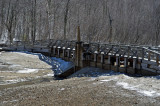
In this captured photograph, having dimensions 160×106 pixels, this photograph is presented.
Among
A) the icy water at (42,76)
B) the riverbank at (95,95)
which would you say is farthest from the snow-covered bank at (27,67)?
the riverbank at (95,95)

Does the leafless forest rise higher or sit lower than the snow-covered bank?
higher

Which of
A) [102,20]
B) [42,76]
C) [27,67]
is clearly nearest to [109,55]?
[42,76]

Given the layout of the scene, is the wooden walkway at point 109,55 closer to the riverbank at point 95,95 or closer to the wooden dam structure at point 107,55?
the wooden dam structure at point 107,55

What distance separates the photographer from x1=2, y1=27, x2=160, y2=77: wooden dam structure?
18.7m

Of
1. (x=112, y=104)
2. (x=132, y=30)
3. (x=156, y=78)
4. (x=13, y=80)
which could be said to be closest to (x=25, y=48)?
(x=13, y=80)

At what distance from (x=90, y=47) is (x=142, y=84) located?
11.0m

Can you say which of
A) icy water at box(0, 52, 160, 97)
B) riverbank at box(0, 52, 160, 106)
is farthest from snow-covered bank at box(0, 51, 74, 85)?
riverbank at box(0, 52, 160, 106)

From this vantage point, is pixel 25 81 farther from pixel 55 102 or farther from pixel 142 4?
pixel 142 4

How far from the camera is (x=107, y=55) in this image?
22875mm

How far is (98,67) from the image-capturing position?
23594mm

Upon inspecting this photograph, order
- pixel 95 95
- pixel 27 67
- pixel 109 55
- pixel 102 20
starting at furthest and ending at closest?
pixel 102 20, pixel 27 67, pixel 109 55, pixel 95 95

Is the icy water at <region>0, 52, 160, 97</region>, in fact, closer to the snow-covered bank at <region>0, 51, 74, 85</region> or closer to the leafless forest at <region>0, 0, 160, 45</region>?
the snow-covered bank at <region>0, 51, 74, 85</region>

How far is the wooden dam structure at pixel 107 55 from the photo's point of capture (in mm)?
18705

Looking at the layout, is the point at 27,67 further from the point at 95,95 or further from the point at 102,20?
the point at 102,20
